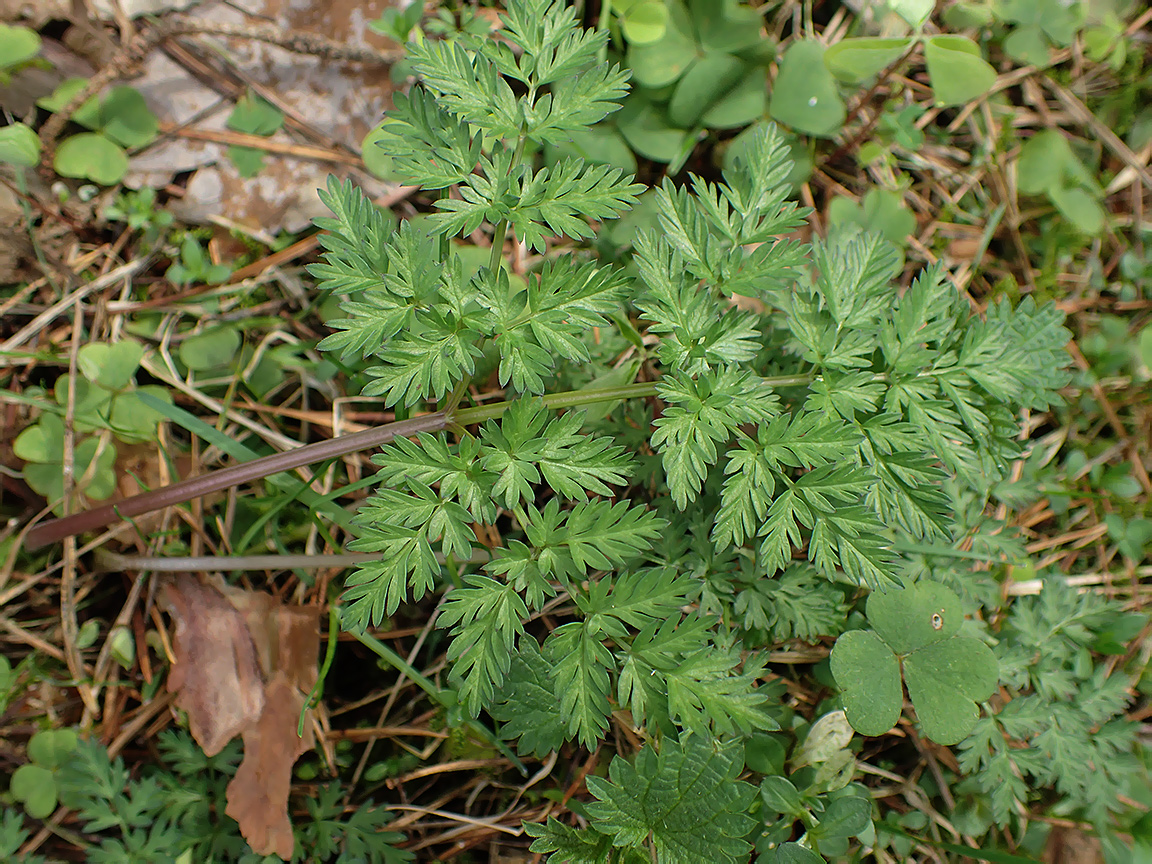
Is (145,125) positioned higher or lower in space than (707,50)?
lower

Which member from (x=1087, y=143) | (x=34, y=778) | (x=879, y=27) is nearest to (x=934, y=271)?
(x=879, y=27)

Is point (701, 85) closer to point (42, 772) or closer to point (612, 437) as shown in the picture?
point (612, 437)

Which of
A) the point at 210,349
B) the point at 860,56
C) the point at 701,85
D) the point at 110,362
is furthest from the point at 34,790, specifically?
the point at 860,56

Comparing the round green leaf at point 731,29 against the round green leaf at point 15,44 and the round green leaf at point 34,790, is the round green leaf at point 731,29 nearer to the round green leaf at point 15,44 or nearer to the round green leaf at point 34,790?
the round green leaf at point 15,44

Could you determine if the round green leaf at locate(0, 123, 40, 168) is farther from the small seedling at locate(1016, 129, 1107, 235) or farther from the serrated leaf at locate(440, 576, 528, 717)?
the small seedling at locate(1016, 129, 1107, 235)

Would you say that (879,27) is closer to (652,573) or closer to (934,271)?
(934,271)

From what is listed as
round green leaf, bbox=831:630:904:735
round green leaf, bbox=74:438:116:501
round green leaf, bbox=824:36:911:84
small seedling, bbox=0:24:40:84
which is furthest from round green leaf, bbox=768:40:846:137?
round green leaf, bbox=74:438:116:501
